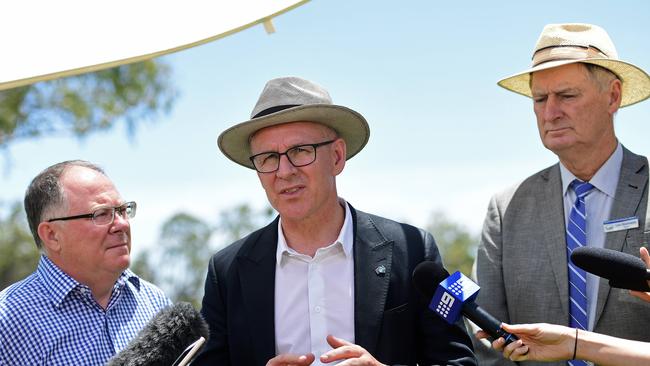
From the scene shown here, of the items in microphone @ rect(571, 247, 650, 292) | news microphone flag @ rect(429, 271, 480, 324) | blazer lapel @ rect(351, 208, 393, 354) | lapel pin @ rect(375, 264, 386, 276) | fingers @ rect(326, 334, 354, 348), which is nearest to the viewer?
microphone @ rect(571, 247, 650, 292)

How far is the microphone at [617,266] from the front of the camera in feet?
9.67

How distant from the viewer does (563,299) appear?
4148 mm

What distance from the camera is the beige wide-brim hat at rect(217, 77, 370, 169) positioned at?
12.9ft

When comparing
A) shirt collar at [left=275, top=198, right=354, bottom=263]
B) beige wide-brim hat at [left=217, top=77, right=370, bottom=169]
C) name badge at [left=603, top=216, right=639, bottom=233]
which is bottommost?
name badge at [left=603, top=216, right=639, bottom=233]

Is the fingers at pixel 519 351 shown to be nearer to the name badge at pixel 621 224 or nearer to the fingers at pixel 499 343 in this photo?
the fingers at pixel 499 343

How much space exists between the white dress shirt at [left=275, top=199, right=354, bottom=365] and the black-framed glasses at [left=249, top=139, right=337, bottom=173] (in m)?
0.37

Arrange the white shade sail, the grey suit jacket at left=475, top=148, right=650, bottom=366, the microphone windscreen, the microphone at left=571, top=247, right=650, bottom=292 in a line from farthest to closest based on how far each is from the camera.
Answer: the grey suit jacket at left=475, top=148, right=650, bottom=366
the microphone windscreen
the microphone at left=571, top=247, right=650, bottom=292
the white shade sail

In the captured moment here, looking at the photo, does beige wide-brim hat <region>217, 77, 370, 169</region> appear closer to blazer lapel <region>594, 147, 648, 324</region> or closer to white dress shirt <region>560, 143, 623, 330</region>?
white dress shirt <region>560, 143, 623, 330</region>

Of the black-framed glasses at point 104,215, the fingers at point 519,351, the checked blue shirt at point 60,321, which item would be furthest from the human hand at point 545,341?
the black-framed glasses at point 104,215

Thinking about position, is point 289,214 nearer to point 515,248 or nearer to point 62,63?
point 515,248

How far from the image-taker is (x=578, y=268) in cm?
420

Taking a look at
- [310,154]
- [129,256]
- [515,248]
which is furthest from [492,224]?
[129,256]

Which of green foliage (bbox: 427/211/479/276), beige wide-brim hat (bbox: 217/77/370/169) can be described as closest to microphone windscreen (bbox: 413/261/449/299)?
beige wide-brim hat (bbox: 217/77/370/169)

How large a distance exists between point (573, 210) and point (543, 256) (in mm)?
292
